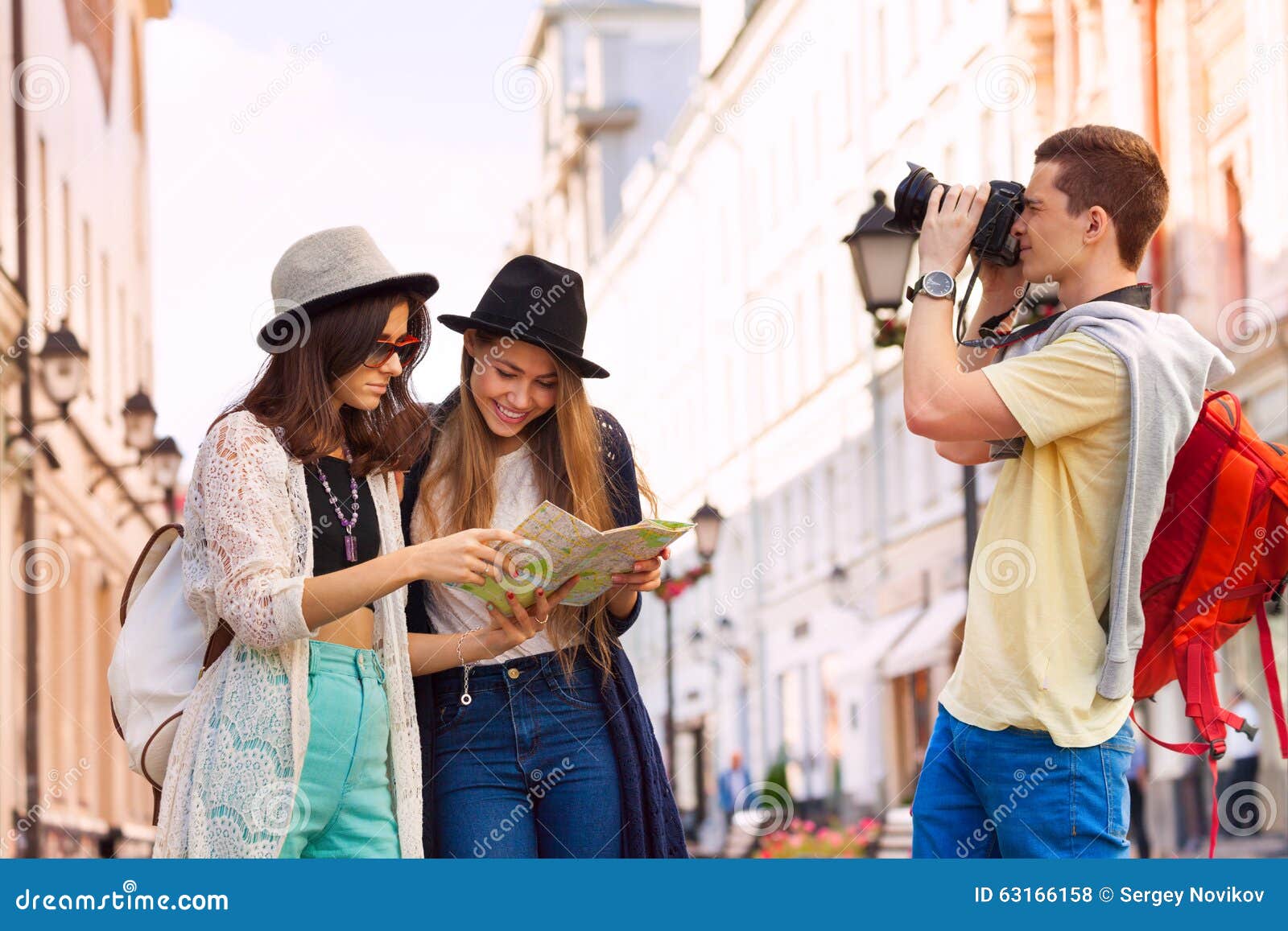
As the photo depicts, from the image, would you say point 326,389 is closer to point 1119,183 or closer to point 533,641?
point 533,641

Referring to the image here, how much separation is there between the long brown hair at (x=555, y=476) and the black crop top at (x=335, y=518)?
398 millimetres

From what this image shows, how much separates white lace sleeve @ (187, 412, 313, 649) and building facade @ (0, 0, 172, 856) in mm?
8590

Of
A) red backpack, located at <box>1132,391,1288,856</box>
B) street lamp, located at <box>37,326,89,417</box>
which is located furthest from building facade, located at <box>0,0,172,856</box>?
red backpack, located at <box>1132,391,1288,856</box>

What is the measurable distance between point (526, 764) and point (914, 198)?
1468 mm

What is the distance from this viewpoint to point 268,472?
11.3 ft

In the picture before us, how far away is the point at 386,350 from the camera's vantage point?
3.67 metres

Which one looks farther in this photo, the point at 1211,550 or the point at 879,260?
the point at 879,260

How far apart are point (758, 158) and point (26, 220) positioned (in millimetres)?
24392

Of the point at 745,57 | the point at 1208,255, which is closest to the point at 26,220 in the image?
the point at 1208,255

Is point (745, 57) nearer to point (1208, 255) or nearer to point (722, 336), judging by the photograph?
point (722, 336)

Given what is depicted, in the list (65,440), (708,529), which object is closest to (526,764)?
(65,440)

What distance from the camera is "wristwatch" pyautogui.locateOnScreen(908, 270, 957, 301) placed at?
3492 mm

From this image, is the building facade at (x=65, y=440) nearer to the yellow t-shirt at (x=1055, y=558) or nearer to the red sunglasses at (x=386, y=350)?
the red sunglasses at (x=386, y=350)

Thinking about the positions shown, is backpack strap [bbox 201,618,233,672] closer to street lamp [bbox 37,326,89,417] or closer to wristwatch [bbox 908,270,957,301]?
wristwatch [bbox 908,270,957,301]
